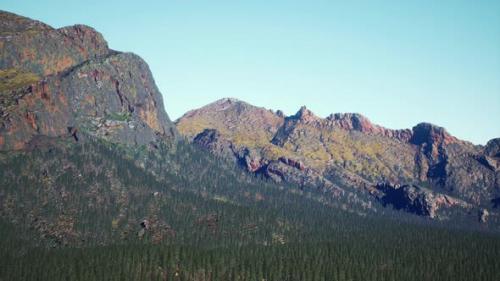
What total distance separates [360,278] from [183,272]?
65603 mm

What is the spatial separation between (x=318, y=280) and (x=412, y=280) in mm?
37488

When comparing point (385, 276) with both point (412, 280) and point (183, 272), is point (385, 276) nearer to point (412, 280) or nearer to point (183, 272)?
point (412, 280)

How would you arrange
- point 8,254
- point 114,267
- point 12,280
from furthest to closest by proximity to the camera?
1. point 8,254
2. point 114,267
3. point 12,280

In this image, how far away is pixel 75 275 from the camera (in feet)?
573

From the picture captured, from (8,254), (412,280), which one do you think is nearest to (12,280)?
(8,254)

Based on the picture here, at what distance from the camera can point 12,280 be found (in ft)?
562

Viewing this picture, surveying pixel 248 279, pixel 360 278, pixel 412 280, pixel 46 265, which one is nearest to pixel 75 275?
pixel 46 265

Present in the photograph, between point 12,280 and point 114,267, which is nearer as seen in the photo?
point 12,280

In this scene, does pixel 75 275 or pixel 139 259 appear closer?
pixel 75 275

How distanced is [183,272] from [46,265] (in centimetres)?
4794

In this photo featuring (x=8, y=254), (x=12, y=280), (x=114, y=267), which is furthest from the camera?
(x=8, y=254)

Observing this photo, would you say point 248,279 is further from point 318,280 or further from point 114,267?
point 114,267

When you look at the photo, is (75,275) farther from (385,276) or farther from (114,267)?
(385,276)

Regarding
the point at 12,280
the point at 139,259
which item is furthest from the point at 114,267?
the point at 12,280
